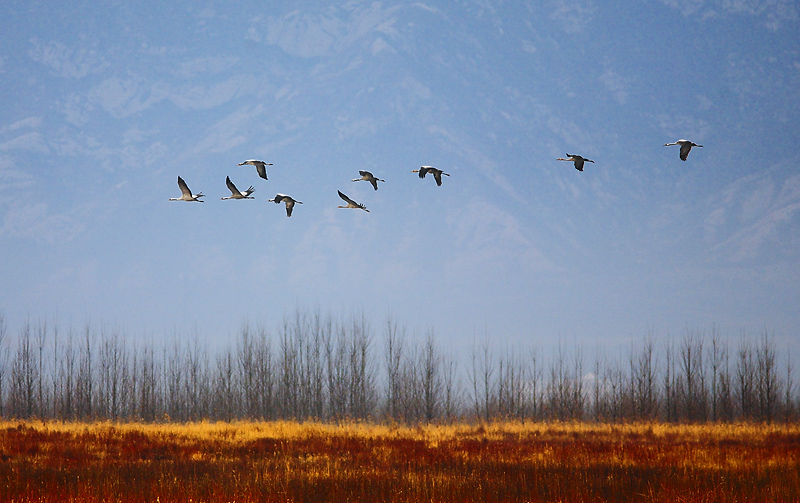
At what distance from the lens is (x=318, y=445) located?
22.2 m

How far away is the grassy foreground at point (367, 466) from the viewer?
12.9 m

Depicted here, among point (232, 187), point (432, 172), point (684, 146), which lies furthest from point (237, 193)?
point (684, 146)

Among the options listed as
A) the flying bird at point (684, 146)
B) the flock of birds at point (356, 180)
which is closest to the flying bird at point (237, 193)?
the flock of birds at point (356, 180)

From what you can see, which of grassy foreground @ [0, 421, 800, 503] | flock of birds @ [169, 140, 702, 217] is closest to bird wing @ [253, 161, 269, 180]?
flock of birds @ [169, 140, 702, 217]

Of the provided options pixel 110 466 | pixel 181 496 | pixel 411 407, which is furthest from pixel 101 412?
pixel 181 496

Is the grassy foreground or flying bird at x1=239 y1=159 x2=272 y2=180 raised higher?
flying bird at x1=239 y1=159 x2=272 y2=180

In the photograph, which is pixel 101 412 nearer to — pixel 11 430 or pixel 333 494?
pixel 11 430

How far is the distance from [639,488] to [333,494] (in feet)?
20.9

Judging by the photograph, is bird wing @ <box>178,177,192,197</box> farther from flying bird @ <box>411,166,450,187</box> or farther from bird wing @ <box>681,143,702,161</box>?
bird wing @ <box>681,143,702,161</box>

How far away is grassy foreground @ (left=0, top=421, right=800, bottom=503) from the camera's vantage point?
12891 millimetres

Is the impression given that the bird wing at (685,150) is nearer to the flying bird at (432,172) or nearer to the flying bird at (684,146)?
the flying bird at (684,146)

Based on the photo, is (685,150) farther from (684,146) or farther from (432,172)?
(432,172)

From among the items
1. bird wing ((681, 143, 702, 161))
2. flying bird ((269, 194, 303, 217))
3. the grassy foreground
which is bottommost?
the grassy foreground

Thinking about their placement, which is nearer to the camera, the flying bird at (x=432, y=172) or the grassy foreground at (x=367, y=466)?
the grassy foreground at (x=367, y=466)
